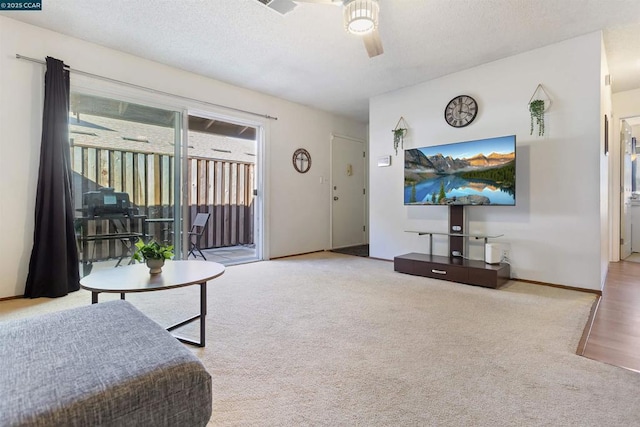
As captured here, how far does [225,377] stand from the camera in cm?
161

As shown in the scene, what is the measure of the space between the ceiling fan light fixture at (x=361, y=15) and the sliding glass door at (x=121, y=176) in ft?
8.99

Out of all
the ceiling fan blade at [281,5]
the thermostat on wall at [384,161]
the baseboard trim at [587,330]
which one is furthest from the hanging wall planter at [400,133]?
the baseboard trim at [587,330]

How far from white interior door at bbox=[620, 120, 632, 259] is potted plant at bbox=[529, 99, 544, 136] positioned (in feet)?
8.25

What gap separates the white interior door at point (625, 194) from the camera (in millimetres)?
4771

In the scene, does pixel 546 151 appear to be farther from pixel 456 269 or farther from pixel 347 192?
pixel 347 192

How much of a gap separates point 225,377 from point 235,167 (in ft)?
18.4

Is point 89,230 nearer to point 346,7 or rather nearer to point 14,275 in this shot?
point 14,275

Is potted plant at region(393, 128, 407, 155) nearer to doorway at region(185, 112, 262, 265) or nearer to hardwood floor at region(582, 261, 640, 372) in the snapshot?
doorway at region(185, 112, 262, 265)

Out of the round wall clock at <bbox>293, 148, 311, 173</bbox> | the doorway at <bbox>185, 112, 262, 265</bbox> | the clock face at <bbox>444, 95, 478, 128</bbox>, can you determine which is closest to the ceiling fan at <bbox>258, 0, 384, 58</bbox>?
the clock face at <bbox>444, 95, 478, 128</bbox>

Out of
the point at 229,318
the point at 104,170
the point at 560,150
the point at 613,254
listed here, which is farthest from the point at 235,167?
the point at 613,254

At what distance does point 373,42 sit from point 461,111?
205 cm

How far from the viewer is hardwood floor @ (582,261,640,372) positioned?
71.9 inches

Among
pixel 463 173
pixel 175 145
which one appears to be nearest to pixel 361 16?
pixel 463 173

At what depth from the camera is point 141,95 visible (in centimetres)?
369
